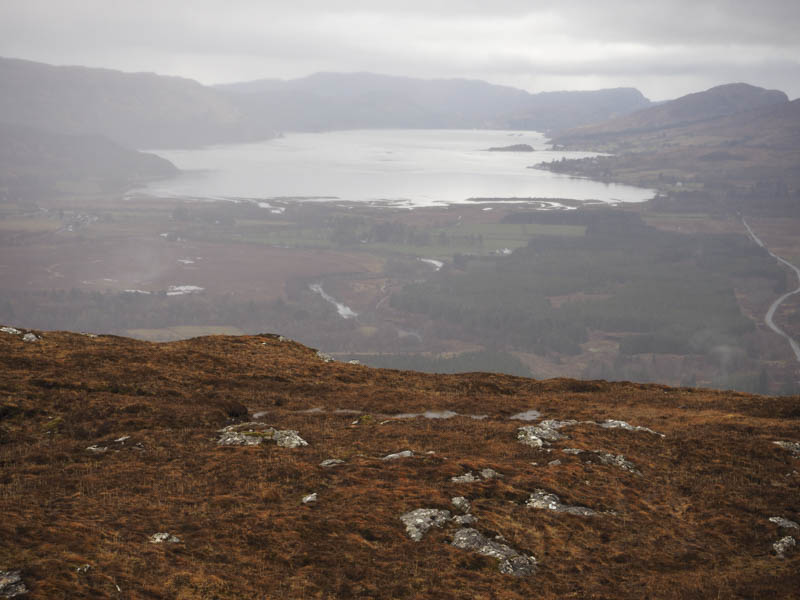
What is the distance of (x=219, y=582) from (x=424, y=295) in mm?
134450

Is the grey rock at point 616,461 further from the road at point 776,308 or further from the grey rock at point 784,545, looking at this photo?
the road at point 776,308

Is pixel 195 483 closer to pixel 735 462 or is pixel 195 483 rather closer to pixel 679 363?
pixel 735 462

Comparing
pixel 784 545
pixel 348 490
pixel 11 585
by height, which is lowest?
pixel 784 545

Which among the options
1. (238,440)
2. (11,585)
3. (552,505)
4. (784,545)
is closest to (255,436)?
(238,440)

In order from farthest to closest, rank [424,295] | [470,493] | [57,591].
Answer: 1. [424,295]
2. [470,493]
3. [57,591]

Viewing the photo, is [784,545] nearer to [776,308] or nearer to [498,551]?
[498,551]

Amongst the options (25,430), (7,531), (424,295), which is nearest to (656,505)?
(7,531)

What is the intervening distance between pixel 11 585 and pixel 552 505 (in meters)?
11.3

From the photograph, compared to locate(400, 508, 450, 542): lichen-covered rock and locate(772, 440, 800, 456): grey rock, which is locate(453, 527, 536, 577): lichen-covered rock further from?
locate(772, 440, 800, 456): grey rock

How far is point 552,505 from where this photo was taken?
51.1ft

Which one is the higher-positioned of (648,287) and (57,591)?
(57,591)

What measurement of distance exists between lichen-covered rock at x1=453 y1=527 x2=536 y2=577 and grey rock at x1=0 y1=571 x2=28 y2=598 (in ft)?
26.0

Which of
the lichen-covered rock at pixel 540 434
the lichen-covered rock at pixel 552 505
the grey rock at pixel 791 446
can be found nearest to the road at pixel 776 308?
the grey rock at pixel 791 446

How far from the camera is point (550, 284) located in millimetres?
154500
